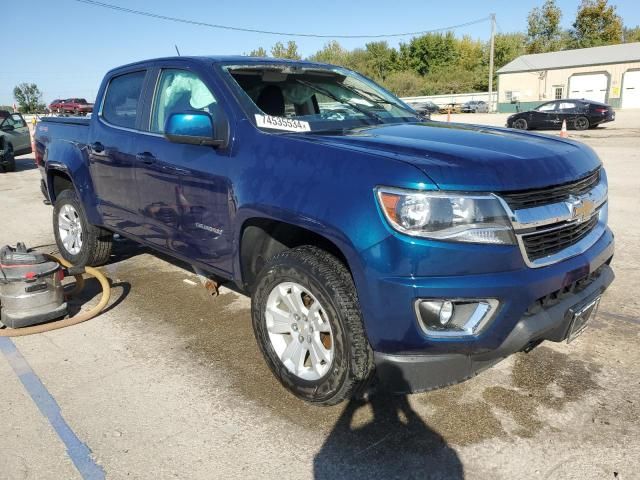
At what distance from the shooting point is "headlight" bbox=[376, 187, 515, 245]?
2.33 meters

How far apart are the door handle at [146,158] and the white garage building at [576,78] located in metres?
47.2

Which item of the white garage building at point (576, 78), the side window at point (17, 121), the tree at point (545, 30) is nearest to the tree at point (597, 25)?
the tree at point (545, 30)

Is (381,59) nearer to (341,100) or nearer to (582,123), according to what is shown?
(582,123)

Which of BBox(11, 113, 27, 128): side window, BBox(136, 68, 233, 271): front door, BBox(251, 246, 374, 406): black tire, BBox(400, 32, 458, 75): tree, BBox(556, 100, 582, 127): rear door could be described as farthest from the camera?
BBox(400, 32, 458, 75): tree

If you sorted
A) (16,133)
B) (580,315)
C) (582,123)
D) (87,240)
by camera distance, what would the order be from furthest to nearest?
(582,123) < (16,133) < (87,240) < (580,315)

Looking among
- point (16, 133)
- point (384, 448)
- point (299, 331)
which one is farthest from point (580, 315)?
point (16, 133)

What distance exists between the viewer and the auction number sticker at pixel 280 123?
10.4 feet

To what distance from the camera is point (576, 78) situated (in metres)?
45.7

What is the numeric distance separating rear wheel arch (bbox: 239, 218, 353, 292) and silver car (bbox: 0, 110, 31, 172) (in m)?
13.7

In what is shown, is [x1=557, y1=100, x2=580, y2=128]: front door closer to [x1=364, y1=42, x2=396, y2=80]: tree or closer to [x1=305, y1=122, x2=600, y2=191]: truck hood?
[x1=305, y1=122, x2=600, y2=191]: truck hood

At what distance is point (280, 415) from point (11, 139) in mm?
15451

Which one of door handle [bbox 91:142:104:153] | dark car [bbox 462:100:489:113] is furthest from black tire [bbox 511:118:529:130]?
dark car [bbox 462:100:489:113]

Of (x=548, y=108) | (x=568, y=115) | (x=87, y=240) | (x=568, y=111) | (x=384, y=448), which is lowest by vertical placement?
→ (x=568, y=115)

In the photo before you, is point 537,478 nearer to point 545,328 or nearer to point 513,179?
point 545,328
